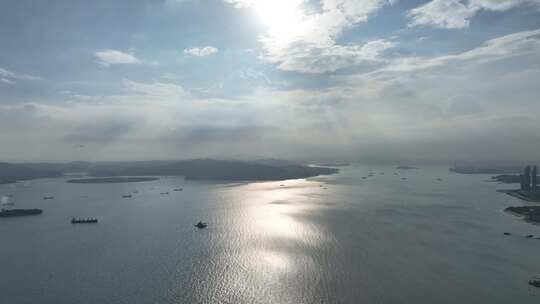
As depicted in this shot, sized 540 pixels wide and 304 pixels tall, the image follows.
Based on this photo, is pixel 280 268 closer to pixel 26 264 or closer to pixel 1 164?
pixel 26 264

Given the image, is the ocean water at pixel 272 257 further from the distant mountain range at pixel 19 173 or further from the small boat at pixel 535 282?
the distant mountain range at pixel 19 173

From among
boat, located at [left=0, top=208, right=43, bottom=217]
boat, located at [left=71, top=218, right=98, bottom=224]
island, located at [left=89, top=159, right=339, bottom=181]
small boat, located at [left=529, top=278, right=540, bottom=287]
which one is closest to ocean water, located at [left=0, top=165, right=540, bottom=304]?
small boat, located at [left=529, top=278, right=540, bottom=287]

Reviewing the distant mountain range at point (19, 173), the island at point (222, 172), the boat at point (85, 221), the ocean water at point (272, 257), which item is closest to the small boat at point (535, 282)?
the ocean water at point (272, 257)

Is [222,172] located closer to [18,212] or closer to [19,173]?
[18,212]

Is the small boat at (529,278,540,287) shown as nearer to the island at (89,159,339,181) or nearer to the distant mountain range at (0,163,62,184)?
the island at (89,159,339,181)

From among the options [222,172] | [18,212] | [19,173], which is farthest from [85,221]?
[19,173]

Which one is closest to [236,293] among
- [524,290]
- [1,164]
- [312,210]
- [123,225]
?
[524,290]

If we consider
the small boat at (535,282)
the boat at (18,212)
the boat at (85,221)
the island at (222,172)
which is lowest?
the small boat at (535,282)

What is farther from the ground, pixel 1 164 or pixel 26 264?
pixel 1 164

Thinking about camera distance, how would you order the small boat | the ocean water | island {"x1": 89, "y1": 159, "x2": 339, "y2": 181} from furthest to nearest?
1. island {"x1": 89, "y1": 159, "x2": 339, "y2": 181}
2. the small boat
3. the ocean water
